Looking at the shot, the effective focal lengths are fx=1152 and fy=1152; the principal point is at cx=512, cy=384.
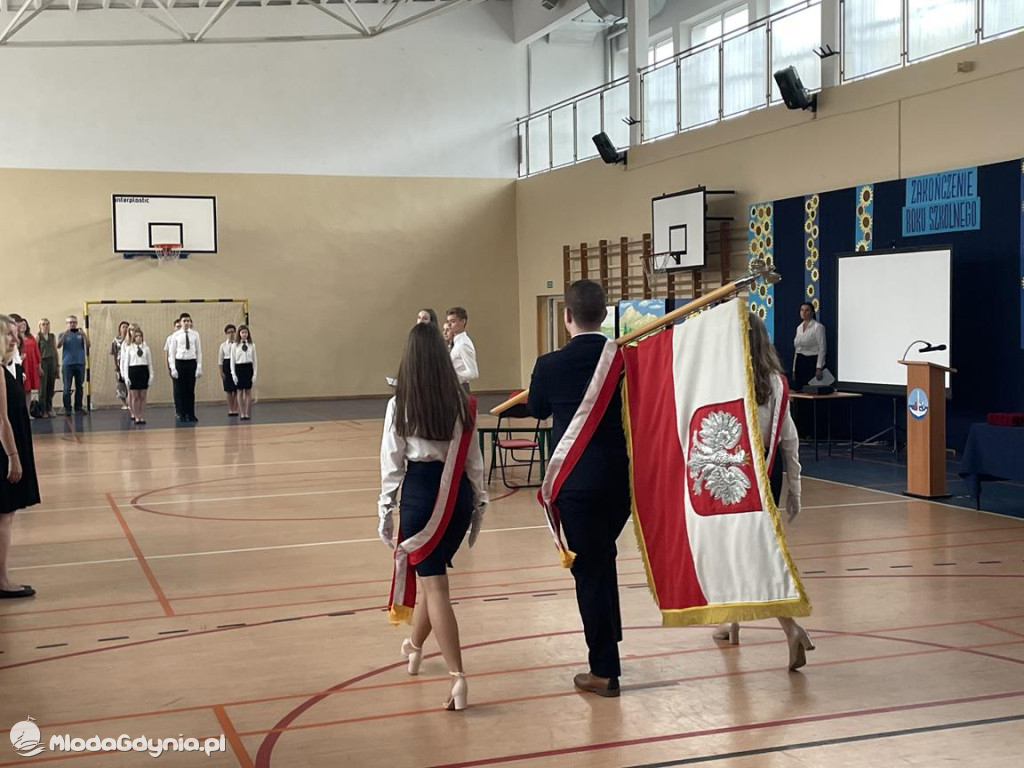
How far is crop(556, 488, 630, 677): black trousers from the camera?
438 cm

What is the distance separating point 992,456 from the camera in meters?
8.72

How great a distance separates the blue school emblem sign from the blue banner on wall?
3.34m

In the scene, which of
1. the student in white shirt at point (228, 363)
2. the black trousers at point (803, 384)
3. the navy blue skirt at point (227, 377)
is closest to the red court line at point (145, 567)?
the black trousers at point (803, 384)

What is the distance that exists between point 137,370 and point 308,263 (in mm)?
5621

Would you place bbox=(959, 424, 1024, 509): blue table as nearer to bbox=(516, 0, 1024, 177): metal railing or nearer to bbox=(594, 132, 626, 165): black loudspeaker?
bbox=(516, 0, 1024, 177): metal railing

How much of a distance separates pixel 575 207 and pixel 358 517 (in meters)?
13.2

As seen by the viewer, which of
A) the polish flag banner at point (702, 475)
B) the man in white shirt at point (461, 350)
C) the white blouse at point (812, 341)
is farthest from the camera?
the white blouse at point (812, 341)

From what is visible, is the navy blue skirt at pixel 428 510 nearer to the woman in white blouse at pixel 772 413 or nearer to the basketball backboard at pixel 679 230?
the woman in white blouse at pixel 772 413

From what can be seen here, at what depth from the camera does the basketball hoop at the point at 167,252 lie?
21.4 m

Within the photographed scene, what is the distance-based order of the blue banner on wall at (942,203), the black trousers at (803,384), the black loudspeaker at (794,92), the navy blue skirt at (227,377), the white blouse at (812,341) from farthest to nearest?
1. the navy blue skirt at (227,377)
2. the black loudspeaker at (794,92)
3. the black trousers at (803,384)
4. the white blouse at (812,341)
5. the blue banner on wall at (942,203)

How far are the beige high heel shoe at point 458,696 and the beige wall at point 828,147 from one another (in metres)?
9.47

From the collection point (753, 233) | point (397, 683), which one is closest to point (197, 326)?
point (753, 233)

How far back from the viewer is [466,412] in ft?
14.6

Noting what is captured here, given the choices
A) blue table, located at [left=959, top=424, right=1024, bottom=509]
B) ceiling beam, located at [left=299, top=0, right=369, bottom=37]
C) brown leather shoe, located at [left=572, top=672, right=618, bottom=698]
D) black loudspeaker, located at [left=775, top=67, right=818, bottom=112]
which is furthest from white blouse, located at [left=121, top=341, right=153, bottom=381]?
brown leather shoe, located at [left=572, top=672, right=618, bottom=698]
